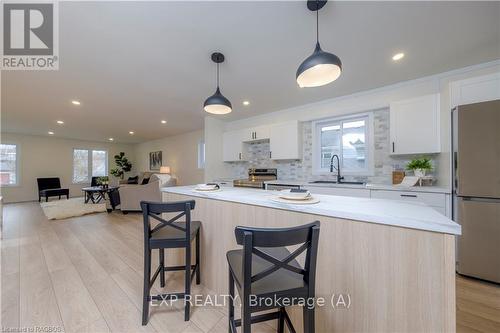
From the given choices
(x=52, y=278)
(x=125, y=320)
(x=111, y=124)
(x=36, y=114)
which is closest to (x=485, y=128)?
(x=125, y=320)

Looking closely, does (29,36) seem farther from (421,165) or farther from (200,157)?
(200,157)

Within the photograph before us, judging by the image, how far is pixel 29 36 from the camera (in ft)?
6.21

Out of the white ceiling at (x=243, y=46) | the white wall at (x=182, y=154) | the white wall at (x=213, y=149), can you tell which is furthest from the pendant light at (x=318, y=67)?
the white wall at (x=182, y=154)

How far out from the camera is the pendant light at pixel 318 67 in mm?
1270

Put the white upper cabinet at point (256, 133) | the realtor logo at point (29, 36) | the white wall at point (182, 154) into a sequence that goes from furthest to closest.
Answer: the white wall at point (182, 154), the white upper cabinet at point (256, 133), the realtor logo at point (29, 36)

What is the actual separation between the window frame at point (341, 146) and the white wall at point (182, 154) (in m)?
3.99

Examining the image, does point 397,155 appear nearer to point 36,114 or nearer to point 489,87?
point 489,87

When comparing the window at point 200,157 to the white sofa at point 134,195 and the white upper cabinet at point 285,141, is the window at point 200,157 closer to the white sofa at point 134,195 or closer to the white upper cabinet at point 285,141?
the white sofa at point 134,195

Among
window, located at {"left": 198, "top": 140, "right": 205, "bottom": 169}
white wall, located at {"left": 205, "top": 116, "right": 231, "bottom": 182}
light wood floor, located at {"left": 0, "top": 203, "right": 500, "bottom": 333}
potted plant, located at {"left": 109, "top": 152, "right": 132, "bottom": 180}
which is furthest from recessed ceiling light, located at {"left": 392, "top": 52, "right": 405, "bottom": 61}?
potted plant, located at {"left": 109, "top": 152, "right": 132, "bottom": 180}

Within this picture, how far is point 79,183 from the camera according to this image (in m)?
8.08

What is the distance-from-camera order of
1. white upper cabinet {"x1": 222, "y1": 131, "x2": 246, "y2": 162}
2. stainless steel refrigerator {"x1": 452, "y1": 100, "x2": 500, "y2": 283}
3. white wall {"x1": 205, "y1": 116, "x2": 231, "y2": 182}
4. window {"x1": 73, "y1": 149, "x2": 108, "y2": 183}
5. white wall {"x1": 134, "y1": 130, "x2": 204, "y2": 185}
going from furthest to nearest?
window {"x1": 73, "y1": 149, "x2": 108, "y2": 183} < white wall {"x1": 134, "y1": 130, "x2": 204, "y2": 185} < white wall {"x1": 205, "y1": 116, "x2": 231, "y2": 182} < white upper cabinet {"x1": 222, "y1": 131, "x2": 246, "y2": 162} < stainless steel refrigerator {"x1": 452, "y1": 100, "x2": 500, "y2": 283}

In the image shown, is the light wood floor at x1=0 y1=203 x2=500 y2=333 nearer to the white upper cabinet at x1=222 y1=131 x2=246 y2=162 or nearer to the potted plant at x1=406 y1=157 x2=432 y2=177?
the potted plant at x1=406 y1=157 x2=432 y2=177

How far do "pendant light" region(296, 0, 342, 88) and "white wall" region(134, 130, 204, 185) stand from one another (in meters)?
5.42

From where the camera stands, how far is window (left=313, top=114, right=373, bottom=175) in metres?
3.28
